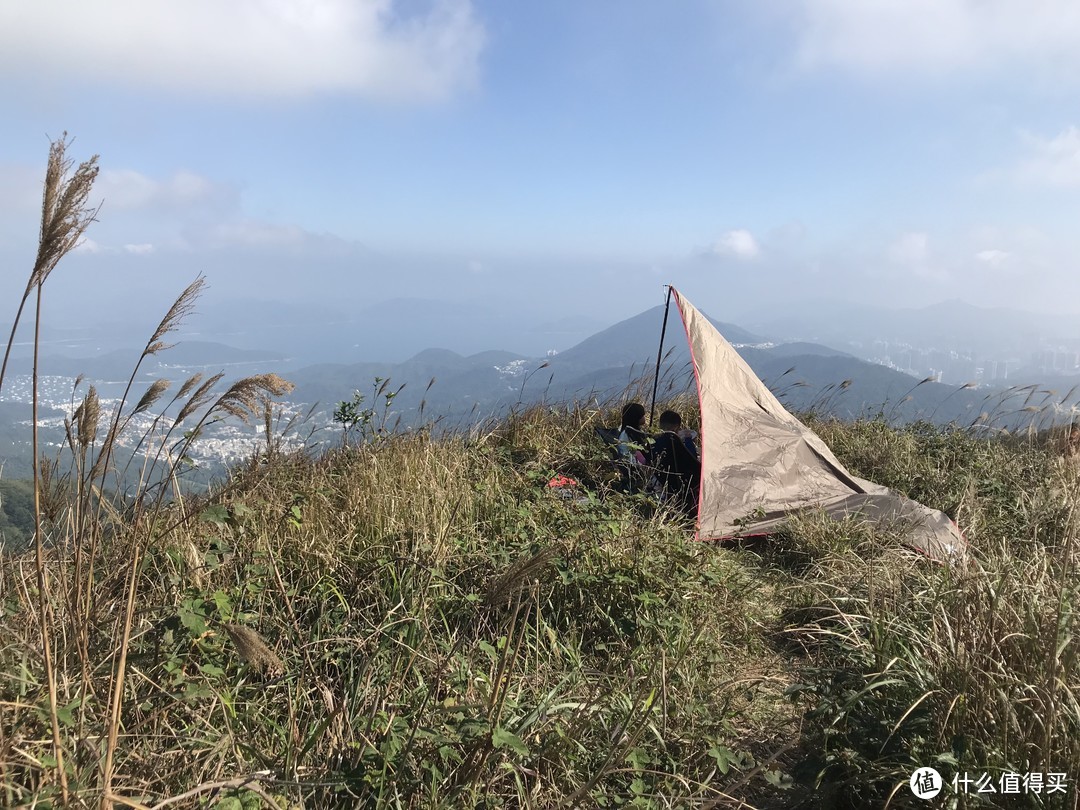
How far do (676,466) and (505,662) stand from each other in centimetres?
394

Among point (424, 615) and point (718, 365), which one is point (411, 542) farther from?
point (718, 365)

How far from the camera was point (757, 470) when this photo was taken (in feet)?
17.1

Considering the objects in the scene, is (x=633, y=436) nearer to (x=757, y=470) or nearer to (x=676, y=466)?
(x=676, y=466)

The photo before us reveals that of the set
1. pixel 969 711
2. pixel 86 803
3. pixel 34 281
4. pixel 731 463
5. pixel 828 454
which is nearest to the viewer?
pixel 86 803

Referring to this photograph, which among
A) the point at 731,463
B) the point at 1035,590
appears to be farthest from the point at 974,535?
the point at 731,463

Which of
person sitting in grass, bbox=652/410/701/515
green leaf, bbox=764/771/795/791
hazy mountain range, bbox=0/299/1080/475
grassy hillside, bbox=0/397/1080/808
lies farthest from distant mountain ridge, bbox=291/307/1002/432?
green leaf, bbox=764/771/795/791

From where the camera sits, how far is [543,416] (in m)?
6.73

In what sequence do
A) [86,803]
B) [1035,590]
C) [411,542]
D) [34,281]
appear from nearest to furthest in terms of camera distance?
1. [86,803]
2. [34,281]
3. [1035,590]
4. [411,542]

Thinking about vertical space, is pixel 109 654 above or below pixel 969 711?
above

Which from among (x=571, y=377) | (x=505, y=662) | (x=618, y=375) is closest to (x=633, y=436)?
(x=505, y=662)

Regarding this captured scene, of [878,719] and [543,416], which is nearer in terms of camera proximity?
[878,719]

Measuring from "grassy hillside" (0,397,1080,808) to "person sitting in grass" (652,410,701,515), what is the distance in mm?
984

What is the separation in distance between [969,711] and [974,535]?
2.34m

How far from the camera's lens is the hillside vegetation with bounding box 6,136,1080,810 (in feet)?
5.67
